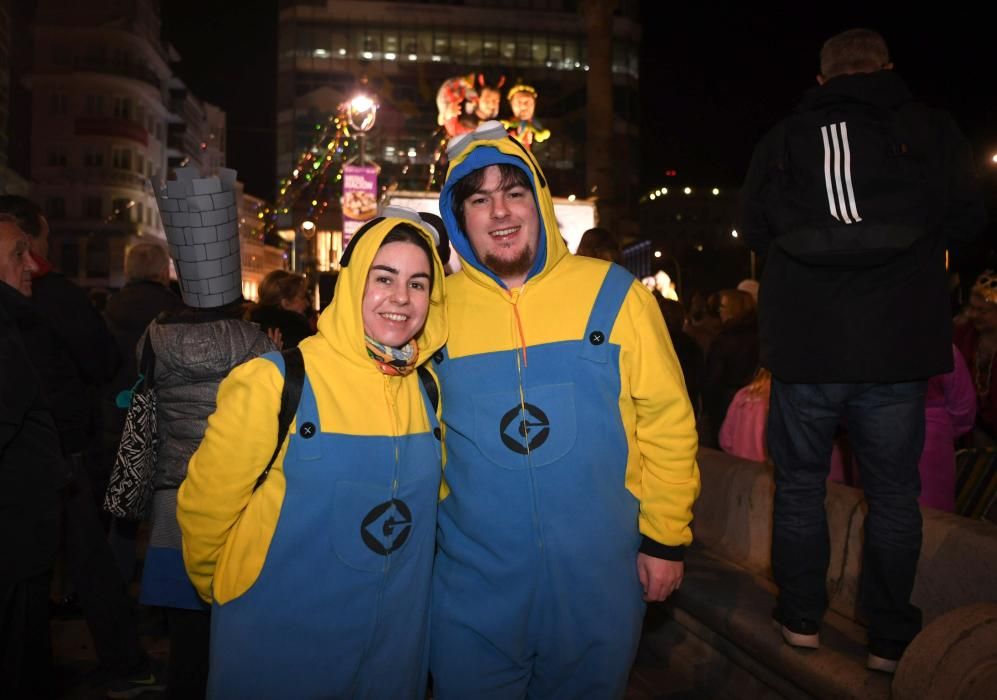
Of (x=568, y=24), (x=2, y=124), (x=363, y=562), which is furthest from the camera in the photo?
(x=568, y=24)

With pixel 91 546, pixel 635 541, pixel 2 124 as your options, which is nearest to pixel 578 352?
pixel 635 541

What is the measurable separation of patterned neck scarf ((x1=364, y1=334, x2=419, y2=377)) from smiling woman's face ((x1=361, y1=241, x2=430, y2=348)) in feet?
0.08

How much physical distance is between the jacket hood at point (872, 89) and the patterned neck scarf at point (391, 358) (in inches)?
78.7

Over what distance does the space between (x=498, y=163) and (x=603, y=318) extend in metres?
0.68

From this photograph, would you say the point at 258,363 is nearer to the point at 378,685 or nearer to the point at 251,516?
the point at 251,516

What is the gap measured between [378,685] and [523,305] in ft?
4.28

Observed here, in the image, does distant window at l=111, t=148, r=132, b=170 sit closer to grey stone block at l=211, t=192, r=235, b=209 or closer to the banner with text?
the banner with text

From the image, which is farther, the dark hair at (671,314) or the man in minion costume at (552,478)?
the dark hair at (671,314)

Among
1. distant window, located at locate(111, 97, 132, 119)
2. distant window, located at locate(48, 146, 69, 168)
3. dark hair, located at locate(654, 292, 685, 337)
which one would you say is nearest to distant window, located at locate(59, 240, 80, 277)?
distant window, located at locate(48, 146, 69, 168)

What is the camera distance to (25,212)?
500 centimetres

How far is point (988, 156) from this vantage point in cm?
2833

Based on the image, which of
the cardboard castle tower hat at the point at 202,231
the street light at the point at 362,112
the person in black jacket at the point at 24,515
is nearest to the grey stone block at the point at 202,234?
the cardboard castle tower hat at the point at 202,231

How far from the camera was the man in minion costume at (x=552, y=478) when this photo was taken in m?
2.58

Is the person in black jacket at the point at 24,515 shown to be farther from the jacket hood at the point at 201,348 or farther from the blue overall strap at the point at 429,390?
the blue overall strap at the point at 429,390
